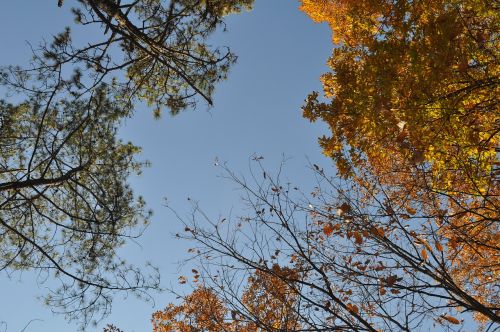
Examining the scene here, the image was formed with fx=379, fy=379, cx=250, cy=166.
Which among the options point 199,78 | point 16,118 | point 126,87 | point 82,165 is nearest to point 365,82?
point 199,78

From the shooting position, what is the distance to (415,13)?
17.1 ft

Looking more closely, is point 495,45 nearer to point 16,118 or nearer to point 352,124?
point 352,124

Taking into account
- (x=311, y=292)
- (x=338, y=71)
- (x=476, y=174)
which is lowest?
(x=311, y=292)

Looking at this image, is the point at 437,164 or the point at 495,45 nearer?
the point at 495,45

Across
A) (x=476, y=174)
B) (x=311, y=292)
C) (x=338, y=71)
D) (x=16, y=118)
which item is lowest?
(x=311, y=292)

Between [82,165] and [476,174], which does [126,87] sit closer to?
[82,165]

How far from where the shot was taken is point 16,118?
21.0 feet

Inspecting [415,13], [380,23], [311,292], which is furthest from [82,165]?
[415,13]

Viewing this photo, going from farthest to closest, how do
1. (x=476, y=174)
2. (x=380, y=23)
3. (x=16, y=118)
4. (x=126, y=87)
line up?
(x=126, y=87), (x=16, y=118), (x=380, y=23), (x=476, y=174)

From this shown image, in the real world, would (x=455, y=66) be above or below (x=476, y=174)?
above

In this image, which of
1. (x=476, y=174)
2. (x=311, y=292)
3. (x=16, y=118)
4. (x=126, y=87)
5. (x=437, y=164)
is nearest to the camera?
(x=311, y=292)

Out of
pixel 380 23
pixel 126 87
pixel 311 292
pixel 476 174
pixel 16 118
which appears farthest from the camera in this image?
pixel 126 87

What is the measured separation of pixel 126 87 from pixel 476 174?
225 inches

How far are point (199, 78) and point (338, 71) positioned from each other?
3.02m
